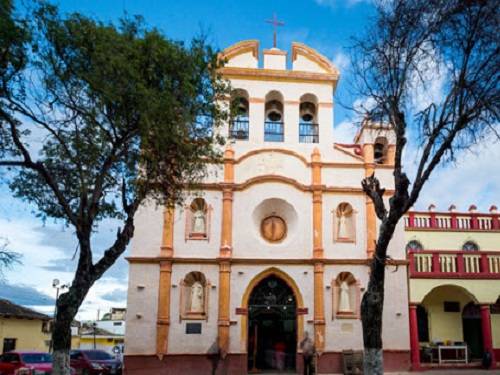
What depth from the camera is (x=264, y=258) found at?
21.0m

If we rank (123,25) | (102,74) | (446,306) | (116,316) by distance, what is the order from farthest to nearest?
(116,316) < (446,306) < (123,25) < (102,74)

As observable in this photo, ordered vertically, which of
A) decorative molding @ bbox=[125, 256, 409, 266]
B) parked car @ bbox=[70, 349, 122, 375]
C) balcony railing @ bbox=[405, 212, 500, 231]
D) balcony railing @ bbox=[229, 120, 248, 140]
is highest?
balcony railing @ bbox=[229, 120, 248, 140]

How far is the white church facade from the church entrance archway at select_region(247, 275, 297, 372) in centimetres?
4

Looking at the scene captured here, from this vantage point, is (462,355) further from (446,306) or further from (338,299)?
(338,299)

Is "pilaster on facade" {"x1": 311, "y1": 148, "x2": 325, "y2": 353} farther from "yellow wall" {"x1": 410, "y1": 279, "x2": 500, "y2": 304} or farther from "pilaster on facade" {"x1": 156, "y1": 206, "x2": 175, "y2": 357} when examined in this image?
"pilaster on facade" {"x1": 156, "y1": 206, "x2": 175, "y2": 357}

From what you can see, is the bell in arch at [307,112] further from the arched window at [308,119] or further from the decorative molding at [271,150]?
the decorative molding at [271,150]

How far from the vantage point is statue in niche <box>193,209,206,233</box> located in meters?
21.4

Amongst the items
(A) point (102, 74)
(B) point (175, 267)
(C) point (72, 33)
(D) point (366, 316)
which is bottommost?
(D) point (366, 316)

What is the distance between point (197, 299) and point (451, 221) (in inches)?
502

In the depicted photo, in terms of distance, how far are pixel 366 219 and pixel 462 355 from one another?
7.06 meters

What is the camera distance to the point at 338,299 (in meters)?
20.9

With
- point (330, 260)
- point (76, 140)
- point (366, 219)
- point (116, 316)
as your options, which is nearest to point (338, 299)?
point (330, 260)

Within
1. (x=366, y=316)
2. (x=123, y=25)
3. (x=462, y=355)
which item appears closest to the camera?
(x=366, y=316)

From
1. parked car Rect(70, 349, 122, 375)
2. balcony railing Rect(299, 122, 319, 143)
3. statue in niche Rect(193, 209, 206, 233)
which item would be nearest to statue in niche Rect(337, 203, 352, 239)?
balcony railing Rect(299, 122, 319, 143)
